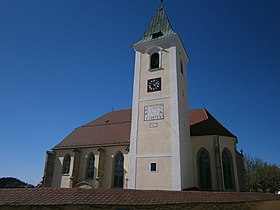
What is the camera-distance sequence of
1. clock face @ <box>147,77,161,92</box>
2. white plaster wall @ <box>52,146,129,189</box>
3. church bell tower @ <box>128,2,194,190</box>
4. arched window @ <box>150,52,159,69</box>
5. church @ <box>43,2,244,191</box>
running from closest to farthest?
1. church bell tower @ <box>128,2,194,190</box>
2. church @ <box>43,2,244,191</box>
3. clock face @ <box>147,77,161,92</box>
4. arched window @ <box>150,52,159,69</box>
5. white plaster wall @ <box>52,146,129,189</box>

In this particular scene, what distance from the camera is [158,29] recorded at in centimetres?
2241

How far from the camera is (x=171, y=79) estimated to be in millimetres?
18719

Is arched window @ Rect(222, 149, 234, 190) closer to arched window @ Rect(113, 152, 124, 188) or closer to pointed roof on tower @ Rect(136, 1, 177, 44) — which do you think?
arched window @ Rect(113, 152, 124, 188)

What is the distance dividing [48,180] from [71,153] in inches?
138

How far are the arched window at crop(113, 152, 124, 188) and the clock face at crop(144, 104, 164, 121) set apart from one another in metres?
5.29

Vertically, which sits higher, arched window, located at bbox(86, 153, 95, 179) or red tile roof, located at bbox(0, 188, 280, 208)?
arched window, located at bbox(86, 153, 95, 179)

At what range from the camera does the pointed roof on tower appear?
21406 millimetres

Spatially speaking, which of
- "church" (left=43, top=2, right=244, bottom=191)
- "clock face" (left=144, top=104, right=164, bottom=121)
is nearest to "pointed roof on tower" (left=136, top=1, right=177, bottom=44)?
"church" (left=43, top=2, right=244, bottom=191)

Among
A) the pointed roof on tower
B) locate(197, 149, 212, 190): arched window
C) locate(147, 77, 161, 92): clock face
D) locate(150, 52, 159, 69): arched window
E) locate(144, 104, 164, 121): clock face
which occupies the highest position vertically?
the pointed roof on tower

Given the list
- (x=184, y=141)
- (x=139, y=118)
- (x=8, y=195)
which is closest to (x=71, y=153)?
(x=139, y=118)

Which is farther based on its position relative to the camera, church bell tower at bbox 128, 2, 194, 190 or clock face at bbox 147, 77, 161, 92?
clock face at bbox 147, 77, 161, 92

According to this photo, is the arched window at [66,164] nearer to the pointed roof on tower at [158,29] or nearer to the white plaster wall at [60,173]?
the white plaster wall at [60,173]

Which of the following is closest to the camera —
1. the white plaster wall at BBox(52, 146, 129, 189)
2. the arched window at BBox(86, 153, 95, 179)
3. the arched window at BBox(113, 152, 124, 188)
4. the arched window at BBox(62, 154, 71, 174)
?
the arched window at BBox(113, 152, 124, 188)

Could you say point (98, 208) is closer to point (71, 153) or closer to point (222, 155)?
point (222, 155)
